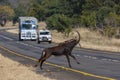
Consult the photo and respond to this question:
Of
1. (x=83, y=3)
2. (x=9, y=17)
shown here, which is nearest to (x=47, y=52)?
(x=83, y=3)

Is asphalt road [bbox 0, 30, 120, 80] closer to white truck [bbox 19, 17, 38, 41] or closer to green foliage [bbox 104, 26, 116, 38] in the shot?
green foliage [bbox 104, 26, 116, 38]

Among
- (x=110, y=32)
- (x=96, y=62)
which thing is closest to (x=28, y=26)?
(x=110, y=32)

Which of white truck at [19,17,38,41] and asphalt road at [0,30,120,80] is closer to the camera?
asphalt road at [0,30,120,80]

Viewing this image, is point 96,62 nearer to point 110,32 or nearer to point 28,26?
point 110,32

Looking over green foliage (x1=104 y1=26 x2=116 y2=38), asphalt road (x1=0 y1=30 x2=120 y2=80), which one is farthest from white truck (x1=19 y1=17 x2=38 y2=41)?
asphalt road (x1=0 y1=30 x2=120 y2=80)

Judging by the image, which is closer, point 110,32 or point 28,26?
point 110,32

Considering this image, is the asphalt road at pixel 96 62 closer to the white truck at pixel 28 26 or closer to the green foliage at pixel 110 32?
the green foliage at pixel 110 32

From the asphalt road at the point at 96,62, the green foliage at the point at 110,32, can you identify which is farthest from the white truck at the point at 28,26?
the asphalt road at the point at 96,62

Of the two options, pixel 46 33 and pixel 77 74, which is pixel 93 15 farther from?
pixel 77 74

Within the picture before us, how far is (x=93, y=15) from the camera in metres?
65.8

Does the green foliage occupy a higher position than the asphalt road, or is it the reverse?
the asphalt road

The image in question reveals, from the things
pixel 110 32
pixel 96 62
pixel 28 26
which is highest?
pixel 96 62

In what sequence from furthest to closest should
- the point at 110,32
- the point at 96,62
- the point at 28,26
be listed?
the point at 28,26 → the point at 110,32 → the point at 96,62

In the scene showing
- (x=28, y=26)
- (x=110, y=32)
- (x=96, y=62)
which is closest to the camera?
(x=96, y=62)
